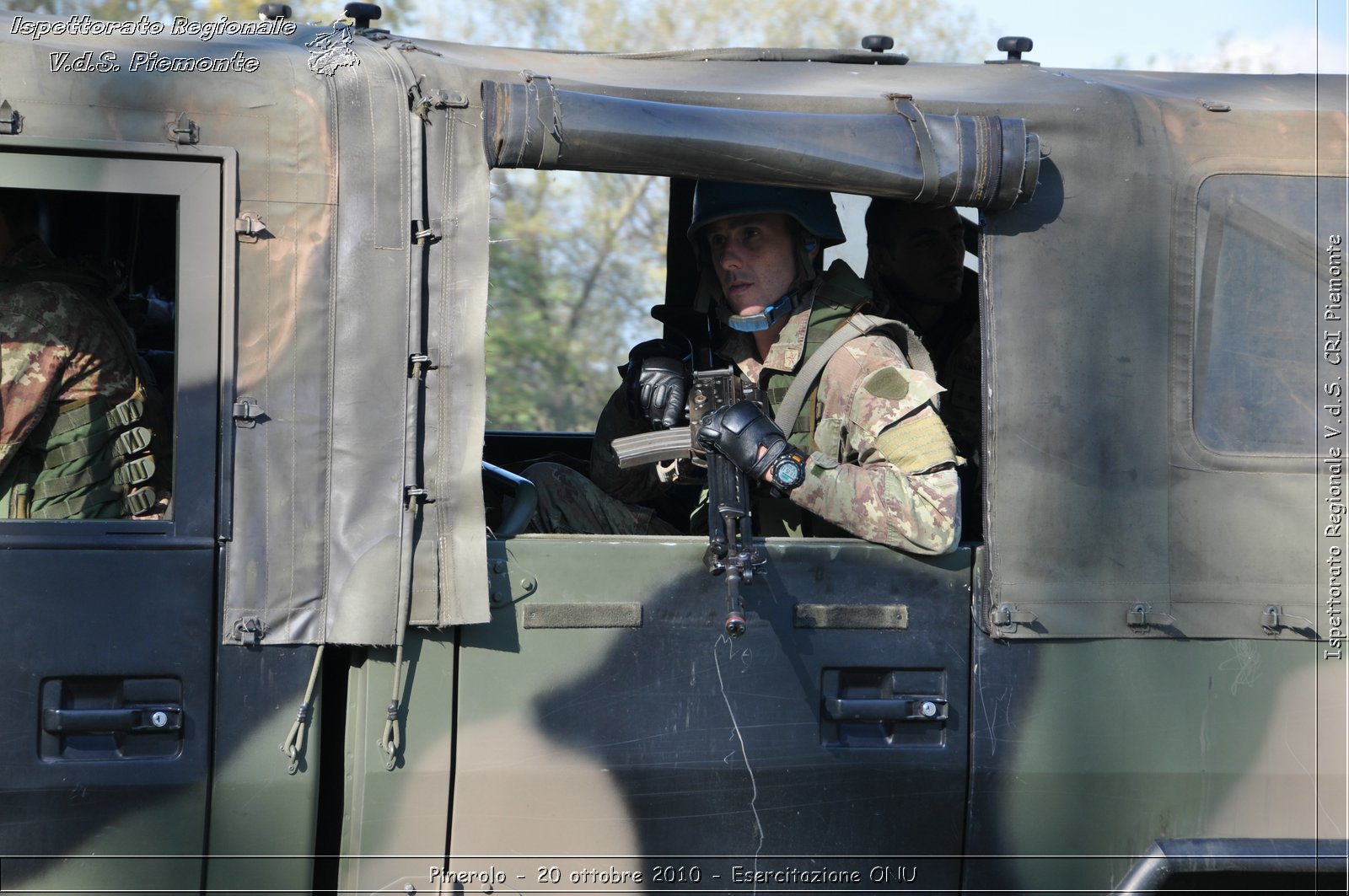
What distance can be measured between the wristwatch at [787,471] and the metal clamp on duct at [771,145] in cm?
57

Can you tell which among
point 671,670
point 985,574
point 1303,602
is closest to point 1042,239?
point 985,574

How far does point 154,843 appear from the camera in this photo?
272 centimetres

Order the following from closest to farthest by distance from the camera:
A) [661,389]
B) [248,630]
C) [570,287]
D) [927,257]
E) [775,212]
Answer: [248,630] → [661,389] → [775,212] → [927,257] → [570,287]

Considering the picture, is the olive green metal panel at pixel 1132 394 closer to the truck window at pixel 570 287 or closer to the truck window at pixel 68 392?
the truck window at pixel 68 392

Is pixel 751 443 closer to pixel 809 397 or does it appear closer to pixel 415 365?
pixel 809 397

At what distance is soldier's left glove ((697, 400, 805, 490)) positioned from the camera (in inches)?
117

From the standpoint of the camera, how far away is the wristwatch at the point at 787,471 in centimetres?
296

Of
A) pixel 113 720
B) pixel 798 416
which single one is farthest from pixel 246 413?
pixel 798 416

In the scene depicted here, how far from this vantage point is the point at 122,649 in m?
2.69

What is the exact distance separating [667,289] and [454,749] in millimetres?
2116

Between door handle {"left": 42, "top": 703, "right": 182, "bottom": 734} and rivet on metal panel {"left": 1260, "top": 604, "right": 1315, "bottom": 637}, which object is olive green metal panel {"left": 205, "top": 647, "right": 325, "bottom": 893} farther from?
rivet on metal panel {"left": 1260, "top": 604, "right": 1315, "bottom": 637}

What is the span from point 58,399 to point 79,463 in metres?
0.14

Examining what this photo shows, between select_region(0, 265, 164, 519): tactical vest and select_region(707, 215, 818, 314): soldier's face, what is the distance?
1.52m

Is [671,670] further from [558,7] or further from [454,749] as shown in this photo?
[558,7]
